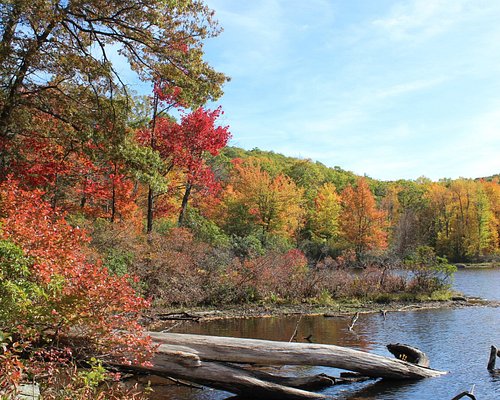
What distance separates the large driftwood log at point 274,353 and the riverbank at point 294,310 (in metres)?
6.72

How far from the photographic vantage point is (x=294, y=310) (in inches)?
824

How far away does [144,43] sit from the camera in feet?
43.8

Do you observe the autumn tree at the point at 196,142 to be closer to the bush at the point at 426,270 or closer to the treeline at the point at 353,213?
the treeline at the point at 353,213

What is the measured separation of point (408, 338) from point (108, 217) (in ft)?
47.7

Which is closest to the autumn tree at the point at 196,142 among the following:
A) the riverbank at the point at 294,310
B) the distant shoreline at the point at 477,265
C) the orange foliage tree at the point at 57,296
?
the riverbank at the point at 294,310

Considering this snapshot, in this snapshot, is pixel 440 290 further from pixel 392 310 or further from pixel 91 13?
pixel 91 13

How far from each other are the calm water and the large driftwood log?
47 centimetres

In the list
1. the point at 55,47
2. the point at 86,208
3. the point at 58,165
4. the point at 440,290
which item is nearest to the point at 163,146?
the point at 86,208

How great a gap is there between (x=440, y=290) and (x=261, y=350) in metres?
18.6

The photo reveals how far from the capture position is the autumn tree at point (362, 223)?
48.2 m

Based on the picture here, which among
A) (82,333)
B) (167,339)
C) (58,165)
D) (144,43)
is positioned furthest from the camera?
(58,165)

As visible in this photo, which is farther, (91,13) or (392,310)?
(392,310)

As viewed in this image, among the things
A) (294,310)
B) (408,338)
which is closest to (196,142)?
(294,310)

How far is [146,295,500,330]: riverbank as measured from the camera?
18.0 m
